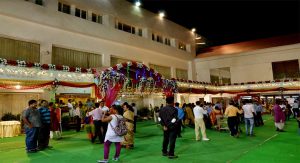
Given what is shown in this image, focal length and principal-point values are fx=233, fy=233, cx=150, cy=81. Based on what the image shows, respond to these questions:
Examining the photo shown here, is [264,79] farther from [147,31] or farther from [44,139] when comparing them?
[44,139]

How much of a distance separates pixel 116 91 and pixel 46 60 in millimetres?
6986

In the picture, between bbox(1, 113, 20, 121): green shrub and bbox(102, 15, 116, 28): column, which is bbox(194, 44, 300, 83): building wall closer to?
bbox(102, 15, 116, 28): column

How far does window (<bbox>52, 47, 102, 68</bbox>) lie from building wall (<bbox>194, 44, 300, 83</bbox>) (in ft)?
48.9

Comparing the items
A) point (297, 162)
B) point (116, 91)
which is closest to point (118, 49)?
point (116, 91)

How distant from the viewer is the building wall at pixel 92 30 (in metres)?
13.4

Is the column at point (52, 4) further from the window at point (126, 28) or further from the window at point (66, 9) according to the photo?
the window at point (126, 28)

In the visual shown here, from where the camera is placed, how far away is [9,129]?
462 inches

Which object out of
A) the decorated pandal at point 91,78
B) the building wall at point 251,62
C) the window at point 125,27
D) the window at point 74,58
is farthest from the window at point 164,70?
the decorated pandal at point 91,78

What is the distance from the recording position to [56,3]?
1508 cm

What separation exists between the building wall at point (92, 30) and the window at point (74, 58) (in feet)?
1.02

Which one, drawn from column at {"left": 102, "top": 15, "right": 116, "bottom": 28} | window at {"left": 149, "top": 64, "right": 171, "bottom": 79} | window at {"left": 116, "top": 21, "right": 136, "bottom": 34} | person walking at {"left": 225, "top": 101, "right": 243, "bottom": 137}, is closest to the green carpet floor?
person walking at {"left": 225, "top": 101, "right": 243, "bottom": 137}

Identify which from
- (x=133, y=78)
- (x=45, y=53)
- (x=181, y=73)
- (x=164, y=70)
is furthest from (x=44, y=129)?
(x=181, y=73)

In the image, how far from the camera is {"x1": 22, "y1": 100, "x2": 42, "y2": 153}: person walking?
7.70 m

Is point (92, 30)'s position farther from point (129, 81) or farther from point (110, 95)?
point (110, 95)
